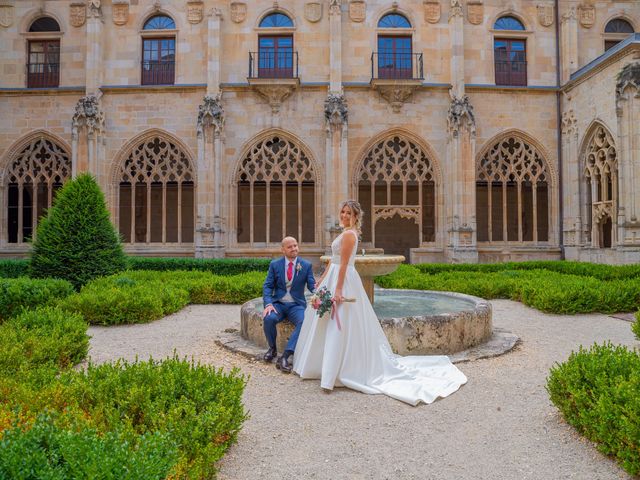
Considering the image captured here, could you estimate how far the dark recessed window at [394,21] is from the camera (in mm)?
16766

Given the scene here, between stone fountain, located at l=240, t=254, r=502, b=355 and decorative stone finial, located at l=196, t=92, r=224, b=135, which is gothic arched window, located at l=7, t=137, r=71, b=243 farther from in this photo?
stone fountain, located at l=240, t=254, r=502, b=355

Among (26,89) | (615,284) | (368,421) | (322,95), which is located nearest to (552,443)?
(368,421)

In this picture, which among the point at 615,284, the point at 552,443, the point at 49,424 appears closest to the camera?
the point at 49,424

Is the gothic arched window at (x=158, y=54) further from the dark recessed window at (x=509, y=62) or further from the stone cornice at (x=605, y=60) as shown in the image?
the stone cornice at (x=605, y=60)

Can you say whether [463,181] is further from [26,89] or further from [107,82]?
[26,89]

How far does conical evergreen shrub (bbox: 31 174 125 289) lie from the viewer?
9.92 metres

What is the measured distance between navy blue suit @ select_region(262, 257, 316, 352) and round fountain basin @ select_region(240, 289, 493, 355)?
0.27 metres

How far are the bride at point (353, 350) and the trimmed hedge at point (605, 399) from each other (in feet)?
3.52

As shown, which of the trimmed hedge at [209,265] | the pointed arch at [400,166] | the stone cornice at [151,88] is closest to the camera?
the trimmed hedge at [209,265]

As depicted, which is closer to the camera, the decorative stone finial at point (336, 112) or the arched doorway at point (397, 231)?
the decorative stone finial at point (336, 112)

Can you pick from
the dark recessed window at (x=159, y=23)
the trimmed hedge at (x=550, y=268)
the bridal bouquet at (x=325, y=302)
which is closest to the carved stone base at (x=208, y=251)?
the trimmed hedge at (x=550, y=268)

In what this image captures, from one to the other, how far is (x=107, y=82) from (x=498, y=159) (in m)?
14.3

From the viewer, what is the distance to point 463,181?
15.9m

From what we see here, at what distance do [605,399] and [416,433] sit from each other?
4.33 ft
